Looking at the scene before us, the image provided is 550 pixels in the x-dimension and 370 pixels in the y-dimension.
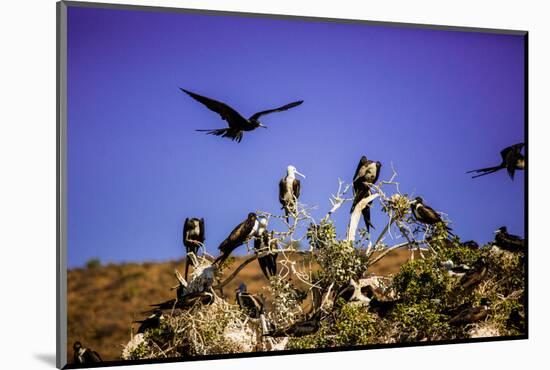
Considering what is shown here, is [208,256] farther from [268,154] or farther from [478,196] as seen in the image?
[478,196]

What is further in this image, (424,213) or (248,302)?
(424,213)

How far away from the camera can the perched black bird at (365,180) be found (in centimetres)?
740

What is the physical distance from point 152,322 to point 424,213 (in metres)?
2.04

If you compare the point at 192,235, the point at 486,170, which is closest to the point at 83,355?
the point at 192,235

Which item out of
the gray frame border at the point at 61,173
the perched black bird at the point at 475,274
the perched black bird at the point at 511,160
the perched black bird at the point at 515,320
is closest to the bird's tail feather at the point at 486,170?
the perched black bird at the point at 511,160

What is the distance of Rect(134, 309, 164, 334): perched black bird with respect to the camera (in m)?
6.90

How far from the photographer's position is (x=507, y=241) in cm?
784

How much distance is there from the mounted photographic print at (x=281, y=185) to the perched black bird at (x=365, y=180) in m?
0.02

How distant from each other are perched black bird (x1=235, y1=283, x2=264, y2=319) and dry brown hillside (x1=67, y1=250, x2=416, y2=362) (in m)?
0.43

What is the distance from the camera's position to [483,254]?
7.76m

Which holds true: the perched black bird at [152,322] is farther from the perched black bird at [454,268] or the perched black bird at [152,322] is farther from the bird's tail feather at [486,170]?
the bird's tail feather at [486,170]

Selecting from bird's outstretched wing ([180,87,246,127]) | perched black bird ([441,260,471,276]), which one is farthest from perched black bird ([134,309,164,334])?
perched black bird ([441,260,471,276])

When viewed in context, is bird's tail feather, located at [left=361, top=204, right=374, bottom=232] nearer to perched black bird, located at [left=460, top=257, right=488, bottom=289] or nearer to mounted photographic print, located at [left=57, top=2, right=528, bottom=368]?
mounted photographic print, located at [left=57, top=2, right=528, bottom=368]

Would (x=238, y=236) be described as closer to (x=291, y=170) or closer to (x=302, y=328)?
(x=291, y=170)
